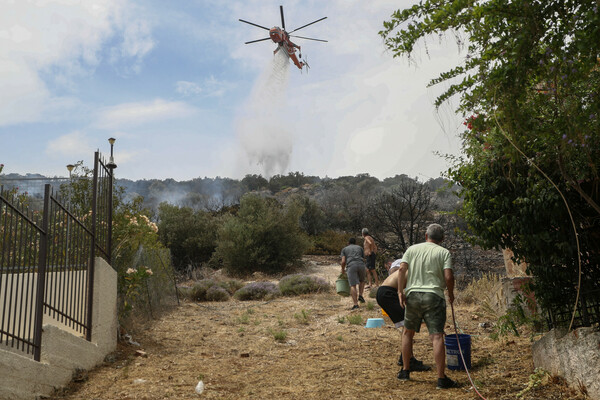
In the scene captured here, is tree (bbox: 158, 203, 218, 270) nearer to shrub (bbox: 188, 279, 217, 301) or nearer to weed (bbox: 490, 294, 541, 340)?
shrub (bbox: 188, 279, 217, 301)

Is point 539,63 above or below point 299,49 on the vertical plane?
below

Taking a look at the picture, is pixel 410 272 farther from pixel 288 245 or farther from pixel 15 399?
pixel 288 245

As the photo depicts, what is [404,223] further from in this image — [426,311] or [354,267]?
[426,311]

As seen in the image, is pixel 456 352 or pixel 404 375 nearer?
pixel 404 375

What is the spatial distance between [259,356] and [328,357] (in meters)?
1.04

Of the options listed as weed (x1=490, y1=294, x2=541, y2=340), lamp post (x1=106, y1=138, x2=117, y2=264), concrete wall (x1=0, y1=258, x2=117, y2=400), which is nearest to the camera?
concrete wall (x1=0, y1=258, x2=117, y2=400)

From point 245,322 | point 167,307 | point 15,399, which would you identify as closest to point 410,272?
point 15,399

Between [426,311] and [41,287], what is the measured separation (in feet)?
12.8

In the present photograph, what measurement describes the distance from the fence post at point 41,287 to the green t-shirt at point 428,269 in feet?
12.0

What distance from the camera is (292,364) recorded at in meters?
6.38

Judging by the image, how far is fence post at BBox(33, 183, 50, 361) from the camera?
476 cm

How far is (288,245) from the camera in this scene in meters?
21.0

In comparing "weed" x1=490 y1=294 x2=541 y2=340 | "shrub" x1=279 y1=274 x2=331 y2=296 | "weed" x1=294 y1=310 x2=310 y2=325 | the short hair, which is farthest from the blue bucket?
"shrub" x1=279 y1=274 x2=331 y2=296

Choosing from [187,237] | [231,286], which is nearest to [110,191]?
[231,286]
